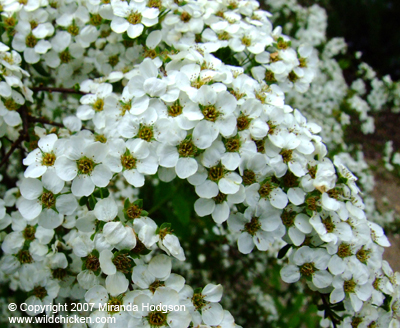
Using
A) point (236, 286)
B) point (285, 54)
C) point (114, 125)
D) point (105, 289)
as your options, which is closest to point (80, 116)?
point (114, 125)

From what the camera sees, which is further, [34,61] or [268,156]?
[34,61]

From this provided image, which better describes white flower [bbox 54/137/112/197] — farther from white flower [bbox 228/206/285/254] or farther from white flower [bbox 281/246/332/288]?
white flower [bbox 281/246/332/288]

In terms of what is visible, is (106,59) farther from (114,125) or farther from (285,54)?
(285,54)

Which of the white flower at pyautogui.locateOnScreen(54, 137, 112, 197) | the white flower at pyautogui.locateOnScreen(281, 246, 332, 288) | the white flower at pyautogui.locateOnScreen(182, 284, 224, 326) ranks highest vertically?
the white flower at pyautogui.locateOnScreen(54, 137, 112, 197)

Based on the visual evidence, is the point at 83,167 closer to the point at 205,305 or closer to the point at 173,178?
the point at 173,178

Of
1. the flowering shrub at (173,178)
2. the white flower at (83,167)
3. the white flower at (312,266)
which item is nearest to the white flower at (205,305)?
the flowering shrub at (173,178)

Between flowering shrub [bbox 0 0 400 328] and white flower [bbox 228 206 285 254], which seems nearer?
flowering shrub [bbox 0 0 400 328]

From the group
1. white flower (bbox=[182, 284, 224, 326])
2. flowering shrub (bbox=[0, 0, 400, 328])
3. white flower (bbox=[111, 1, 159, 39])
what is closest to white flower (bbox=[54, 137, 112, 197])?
flowering shrub (bbox=[0, 0, 400, 328])

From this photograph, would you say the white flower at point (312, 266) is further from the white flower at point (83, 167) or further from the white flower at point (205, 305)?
the white flower at point (83, 167)
